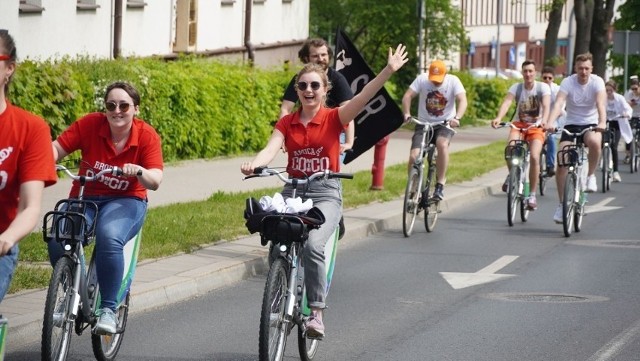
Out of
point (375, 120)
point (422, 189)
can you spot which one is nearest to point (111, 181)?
point (375, 120)

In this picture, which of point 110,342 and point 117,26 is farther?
point 117,26

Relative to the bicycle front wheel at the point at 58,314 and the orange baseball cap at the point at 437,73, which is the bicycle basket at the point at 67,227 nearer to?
the bicycle front wheel at the point at 58,314

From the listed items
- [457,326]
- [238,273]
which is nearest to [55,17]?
[238,273]

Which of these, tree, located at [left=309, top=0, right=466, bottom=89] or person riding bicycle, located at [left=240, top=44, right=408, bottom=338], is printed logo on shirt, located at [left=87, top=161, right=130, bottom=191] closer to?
person riding bicycle, located at [left=240, top=44, right=408, bottom=338]

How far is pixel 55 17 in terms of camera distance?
2711cm

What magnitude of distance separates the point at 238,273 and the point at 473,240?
397cm

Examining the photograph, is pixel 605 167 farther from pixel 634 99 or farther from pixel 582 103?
pixel 634 99

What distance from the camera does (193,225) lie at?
45.3 ft

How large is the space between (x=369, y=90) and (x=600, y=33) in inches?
1465

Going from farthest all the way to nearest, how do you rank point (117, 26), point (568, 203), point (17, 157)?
1. point (117, 26)
2. point (568, 203)
3. point (17, 157)

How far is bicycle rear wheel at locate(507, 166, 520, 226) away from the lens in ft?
53.1

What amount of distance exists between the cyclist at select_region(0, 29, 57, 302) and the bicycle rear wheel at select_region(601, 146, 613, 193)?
16.5m

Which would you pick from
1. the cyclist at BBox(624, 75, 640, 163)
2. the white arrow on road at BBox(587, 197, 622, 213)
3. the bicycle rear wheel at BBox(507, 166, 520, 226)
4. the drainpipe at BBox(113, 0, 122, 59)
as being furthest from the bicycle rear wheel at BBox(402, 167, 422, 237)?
the drainpipe at BBox(113, 0, 122, 59)

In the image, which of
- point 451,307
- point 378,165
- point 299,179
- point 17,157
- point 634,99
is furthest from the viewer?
point 634,99
